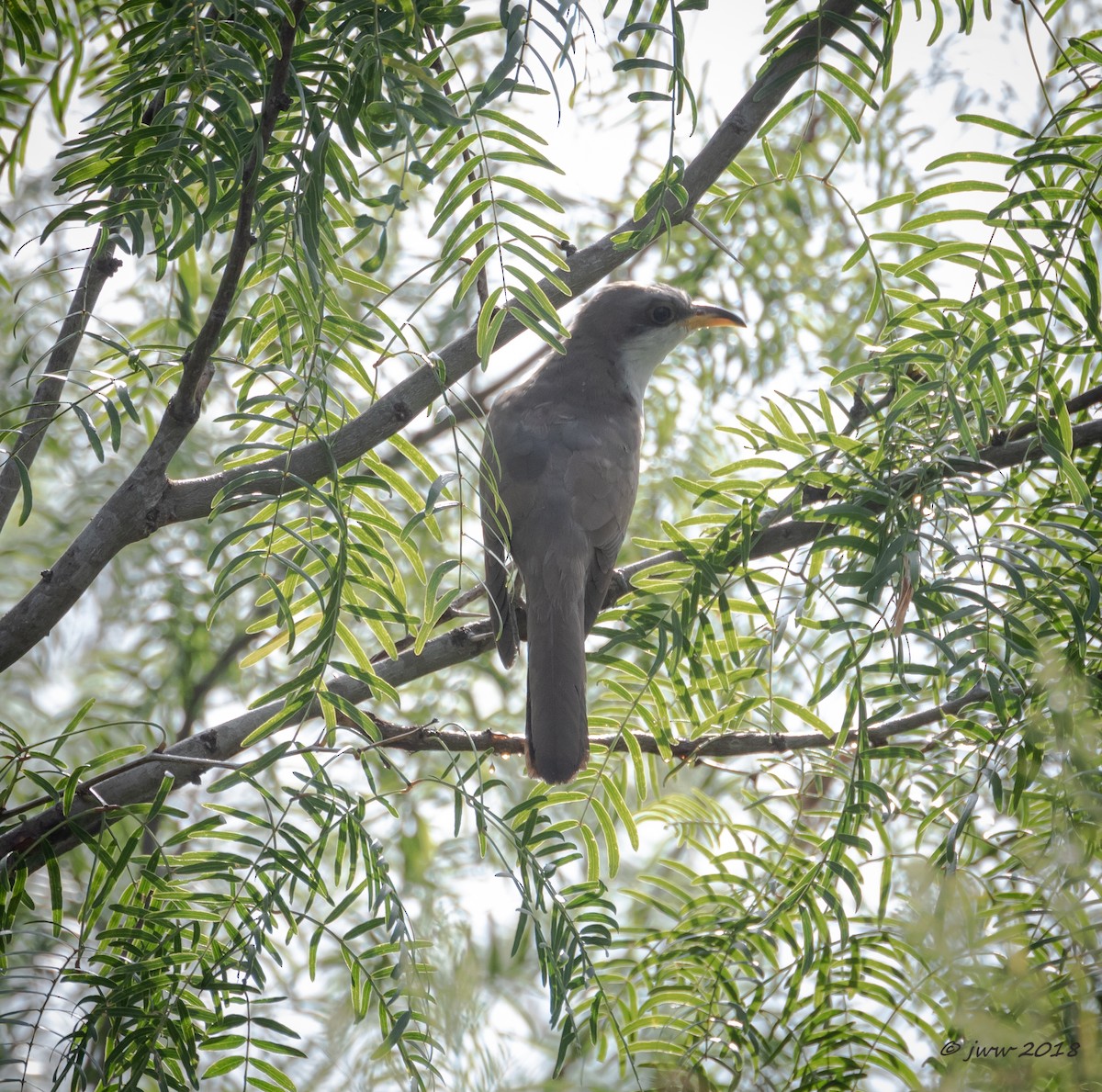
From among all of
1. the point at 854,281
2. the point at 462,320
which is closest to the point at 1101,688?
the point at 854,281

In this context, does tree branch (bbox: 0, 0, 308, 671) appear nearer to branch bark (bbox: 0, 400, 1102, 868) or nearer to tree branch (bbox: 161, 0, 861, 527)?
tree branch (bbox: 161, 0, 861, 527)

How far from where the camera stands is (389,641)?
222cm

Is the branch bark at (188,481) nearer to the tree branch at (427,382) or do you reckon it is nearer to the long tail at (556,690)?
the tree branch at (427,382)

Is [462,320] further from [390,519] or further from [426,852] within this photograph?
[390,519]

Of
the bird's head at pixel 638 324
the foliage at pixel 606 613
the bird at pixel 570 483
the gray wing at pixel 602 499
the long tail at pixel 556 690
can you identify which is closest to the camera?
the foliage at pixel 606 613

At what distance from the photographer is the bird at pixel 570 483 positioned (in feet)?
9.12

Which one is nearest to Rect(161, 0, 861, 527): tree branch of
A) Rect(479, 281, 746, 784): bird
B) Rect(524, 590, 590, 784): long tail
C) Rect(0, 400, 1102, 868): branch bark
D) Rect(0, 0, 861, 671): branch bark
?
Rect(0, 0, 861, 671): branch bark

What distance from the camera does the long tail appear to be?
258cm

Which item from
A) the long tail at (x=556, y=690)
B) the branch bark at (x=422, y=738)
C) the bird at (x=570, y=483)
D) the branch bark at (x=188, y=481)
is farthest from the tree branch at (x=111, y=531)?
the long tail at (x=556, y=690)

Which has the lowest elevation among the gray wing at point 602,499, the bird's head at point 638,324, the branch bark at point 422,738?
the branch bark at point 422,738

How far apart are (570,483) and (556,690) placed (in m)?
0.98

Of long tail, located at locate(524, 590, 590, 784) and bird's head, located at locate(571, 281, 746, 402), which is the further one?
bird's head, located at locate(571, 281, 746, 402)

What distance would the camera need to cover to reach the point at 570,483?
3607mm

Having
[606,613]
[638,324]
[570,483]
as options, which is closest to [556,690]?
[606,613]
